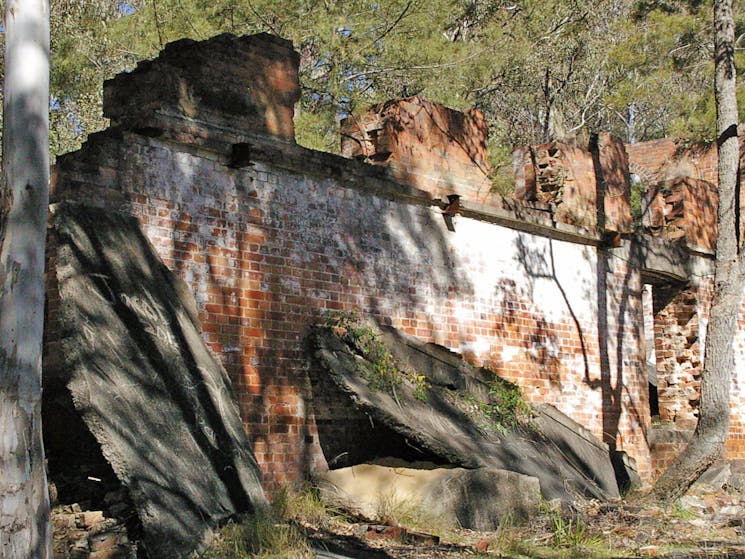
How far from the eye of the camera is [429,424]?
984 centimetres

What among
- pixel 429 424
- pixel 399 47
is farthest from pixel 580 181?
pixel 399 47

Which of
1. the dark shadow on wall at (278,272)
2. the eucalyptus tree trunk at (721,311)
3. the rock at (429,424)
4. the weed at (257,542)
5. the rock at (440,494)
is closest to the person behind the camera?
the weed at (257,542)

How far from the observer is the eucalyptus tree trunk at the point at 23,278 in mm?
5504

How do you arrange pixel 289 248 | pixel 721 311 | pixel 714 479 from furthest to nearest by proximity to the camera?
pixel 714 479 < pixel 721 311 < pixel 289 248

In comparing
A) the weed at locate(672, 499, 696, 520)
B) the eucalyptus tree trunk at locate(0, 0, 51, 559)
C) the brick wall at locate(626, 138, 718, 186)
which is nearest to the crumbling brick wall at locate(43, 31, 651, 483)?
the weed at locate(672, 499, 696, 520)

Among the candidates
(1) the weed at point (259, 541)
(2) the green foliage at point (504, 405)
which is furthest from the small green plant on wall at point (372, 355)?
(1) the weed at point (259, 541)

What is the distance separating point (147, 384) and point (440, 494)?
282 centimetres

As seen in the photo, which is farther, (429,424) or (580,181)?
(580,181)

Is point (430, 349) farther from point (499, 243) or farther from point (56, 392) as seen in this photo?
point (56, 392)

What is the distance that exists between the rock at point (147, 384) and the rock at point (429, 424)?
5.00ft

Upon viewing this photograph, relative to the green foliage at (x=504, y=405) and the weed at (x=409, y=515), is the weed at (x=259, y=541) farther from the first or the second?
the green foliage at (x=504, y=405)

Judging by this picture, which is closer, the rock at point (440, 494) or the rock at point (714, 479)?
the rock at point (440, 494)

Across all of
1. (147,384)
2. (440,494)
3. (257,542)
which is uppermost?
(147,384)

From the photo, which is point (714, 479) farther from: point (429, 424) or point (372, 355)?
point (372, 355)
